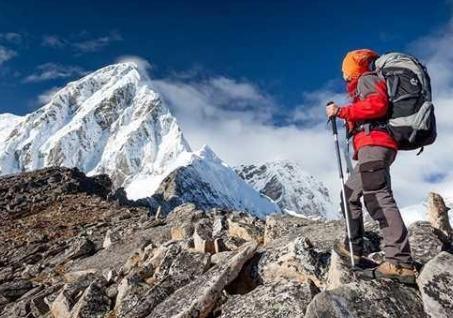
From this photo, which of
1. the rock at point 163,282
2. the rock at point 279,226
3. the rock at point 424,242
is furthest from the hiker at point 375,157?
the rock at point 279,226

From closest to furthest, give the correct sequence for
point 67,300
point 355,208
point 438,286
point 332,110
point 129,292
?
1. point 438,286
2. point 332,110
3. point 355,208
4. point 129,292
5. point 67,300

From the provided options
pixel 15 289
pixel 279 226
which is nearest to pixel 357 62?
pixel 279 226

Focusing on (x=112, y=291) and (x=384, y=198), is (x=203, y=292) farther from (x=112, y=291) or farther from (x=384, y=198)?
(x=112, y=291)

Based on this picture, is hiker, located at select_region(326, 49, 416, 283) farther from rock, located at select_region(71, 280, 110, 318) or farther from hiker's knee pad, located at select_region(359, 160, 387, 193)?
rock, located at select_region(71, 280, 110, 318)

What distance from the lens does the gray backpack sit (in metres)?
8.42

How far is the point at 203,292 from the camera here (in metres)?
9.91

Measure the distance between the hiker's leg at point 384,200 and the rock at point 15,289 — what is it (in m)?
13.7

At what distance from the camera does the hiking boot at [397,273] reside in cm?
830

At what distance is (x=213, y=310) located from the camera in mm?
9945

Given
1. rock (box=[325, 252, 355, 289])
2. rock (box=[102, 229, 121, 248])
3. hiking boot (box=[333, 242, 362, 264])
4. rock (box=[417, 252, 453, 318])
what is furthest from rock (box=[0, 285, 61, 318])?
rock (box=[417, 252, 453, 318])

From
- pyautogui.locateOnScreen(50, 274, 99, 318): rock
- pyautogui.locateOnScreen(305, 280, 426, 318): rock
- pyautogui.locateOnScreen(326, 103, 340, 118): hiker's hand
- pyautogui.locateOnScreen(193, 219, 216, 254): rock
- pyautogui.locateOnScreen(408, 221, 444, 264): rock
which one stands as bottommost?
pyautogui.locateOnScreen(305, 280, 426, 318): rock

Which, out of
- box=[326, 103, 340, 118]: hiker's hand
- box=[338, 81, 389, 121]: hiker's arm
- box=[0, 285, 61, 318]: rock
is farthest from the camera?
box=[0, 285, 61, 318]: rock

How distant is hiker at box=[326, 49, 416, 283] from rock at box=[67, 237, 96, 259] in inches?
640

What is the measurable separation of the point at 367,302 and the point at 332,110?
303 cm
